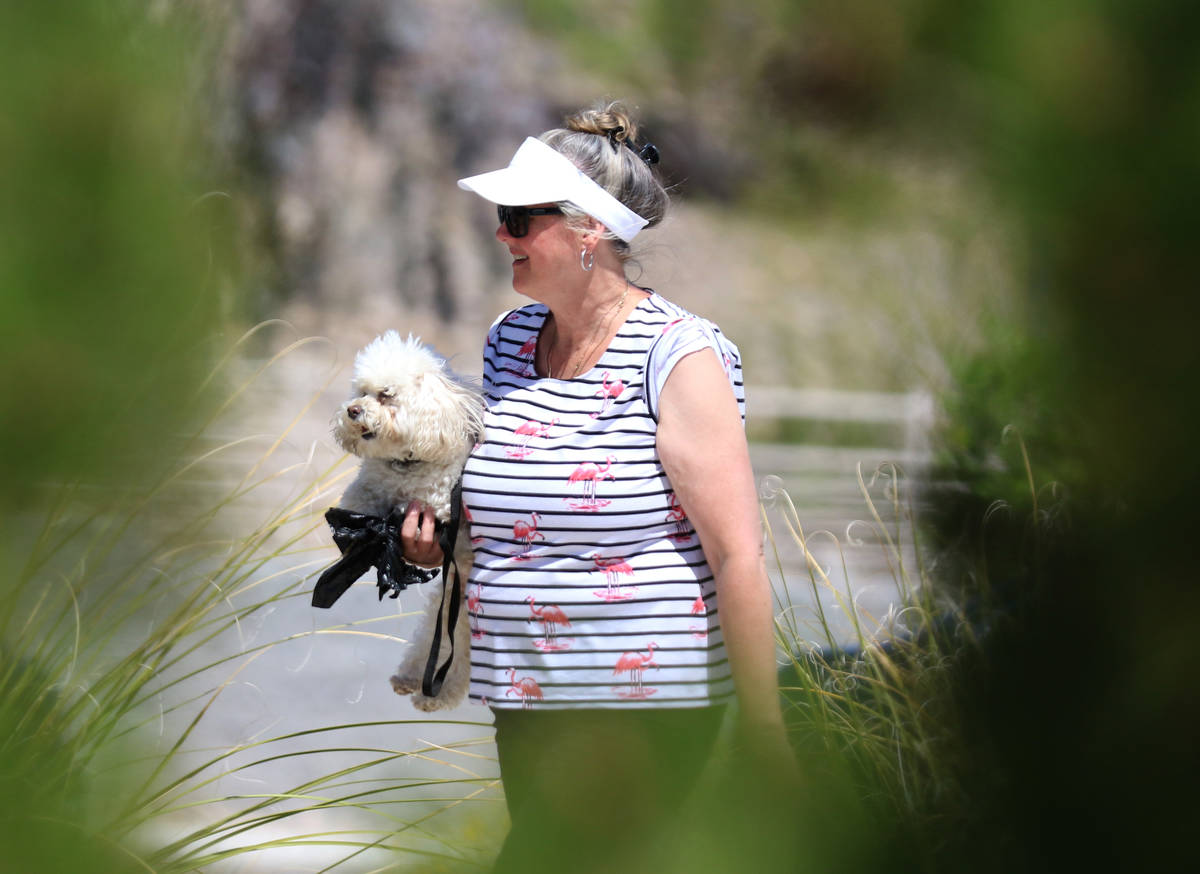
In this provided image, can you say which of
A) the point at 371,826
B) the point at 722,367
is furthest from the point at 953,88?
the point at 371,826

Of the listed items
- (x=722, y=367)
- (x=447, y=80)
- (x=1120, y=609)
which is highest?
(x=447, y=80)

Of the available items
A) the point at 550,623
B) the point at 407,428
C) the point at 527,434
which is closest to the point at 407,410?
the point at 407,428

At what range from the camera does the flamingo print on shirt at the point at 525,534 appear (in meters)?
1.90

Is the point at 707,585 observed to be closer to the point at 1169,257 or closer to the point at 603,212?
the point at 603,212

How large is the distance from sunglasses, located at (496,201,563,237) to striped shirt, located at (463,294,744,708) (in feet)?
0.87

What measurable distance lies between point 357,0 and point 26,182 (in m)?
15.8

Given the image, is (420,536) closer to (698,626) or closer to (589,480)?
(589,480)

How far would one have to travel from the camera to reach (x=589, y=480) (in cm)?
187

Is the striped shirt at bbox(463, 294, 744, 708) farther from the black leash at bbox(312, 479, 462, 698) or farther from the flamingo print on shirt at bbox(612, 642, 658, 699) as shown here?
the black leash at bbox(312, 479, 462, 698)

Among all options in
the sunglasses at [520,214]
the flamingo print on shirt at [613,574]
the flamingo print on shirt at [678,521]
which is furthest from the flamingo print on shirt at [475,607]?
the sunglasses at [520,214]

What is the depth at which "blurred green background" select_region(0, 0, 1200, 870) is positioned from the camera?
1.26 feet

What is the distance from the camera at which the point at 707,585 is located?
1.90 metres

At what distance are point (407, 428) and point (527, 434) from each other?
0.22 m

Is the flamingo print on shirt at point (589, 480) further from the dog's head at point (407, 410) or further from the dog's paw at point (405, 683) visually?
the dog's paw at point (405, 683)
